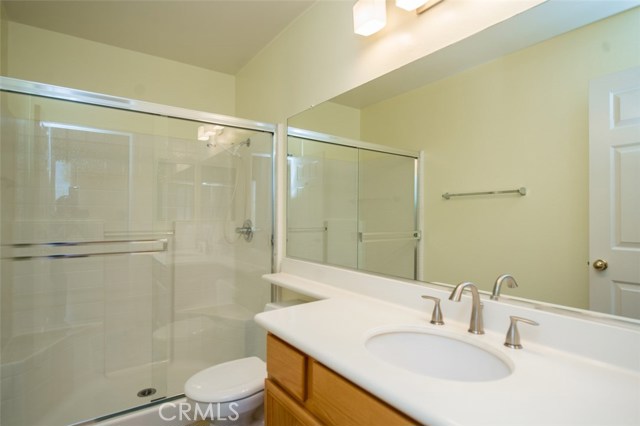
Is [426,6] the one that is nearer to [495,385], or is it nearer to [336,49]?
[336,49]

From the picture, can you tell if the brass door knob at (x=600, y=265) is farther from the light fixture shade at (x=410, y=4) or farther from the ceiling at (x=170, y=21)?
the ceiling at (x=170, y=21)

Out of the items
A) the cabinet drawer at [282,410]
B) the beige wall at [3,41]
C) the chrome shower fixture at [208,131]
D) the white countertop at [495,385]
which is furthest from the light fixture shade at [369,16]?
the beige wall at [3,41]

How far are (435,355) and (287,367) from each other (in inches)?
Answer: 18.5

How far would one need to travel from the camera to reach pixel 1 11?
192cm

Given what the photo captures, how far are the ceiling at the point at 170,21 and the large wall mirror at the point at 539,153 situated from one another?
1.22 meters

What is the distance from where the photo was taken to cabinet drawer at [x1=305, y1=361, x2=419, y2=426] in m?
0.66

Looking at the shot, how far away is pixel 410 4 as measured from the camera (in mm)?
1202

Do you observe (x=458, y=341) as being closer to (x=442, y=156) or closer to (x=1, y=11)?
(x=442, y=156)

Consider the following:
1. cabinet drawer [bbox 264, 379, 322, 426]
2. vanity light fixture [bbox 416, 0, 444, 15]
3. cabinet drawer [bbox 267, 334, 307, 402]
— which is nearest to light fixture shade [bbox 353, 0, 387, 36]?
vanity light fixture [bbox 416, 0, 444, 15]

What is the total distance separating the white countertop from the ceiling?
191 cm

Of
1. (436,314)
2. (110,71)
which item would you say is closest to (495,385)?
(436,314)

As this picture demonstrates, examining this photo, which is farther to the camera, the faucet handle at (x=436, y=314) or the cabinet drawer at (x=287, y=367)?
the faucet handle at (x=436, y=314)

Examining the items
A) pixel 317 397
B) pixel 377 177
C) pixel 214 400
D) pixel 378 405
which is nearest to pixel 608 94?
pixel 377 177

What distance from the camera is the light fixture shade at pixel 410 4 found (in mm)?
1188
